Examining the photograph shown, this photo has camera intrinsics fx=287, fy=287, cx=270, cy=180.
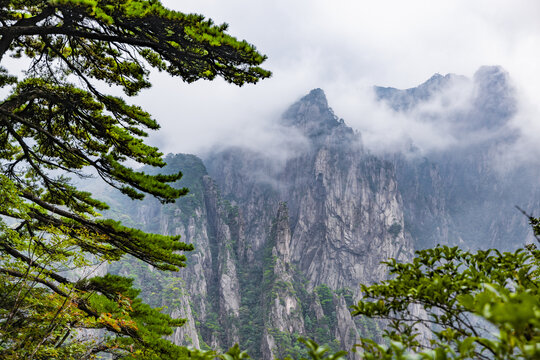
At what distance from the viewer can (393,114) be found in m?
173

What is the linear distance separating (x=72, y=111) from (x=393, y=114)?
18876 cm

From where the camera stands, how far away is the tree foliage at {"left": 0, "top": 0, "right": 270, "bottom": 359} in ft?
15.3

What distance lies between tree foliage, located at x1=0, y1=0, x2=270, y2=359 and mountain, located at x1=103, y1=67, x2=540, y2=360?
5991cm

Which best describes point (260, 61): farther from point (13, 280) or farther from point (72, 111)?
point (13, 280)

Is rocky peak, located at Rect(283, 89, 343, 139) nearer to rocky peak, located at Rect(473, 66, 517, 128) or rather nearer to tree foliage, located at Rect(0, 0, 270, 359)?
rocky peak, located at Rect(473, 66, 517, 128)

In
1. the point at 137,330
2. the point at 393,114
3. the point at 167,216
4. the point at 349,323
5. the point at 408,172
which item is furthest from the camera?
the point at 393,114

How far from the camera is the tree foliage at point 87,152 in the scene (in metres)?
4.66

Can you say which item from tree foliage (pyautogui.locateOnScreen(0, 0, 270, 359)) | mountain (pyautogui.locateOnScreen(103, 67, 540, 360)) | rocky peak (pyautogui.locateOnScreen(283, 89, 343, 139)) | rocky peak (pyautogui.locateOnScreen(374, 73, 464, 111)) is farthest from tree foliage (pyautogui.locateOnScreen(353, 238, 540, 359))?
rocky peak (pyautogui.locateOnScreen(374, 73, 464, 111))

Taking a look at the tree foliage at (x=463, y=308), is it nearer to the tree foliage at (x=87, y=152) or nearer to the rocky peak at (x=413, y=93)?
the tree foliage at (x=87, y=152)

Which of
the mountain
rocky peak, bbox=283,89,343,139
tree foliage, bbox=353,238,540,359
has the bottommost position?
tree foliage, bbox=353,238,540,359

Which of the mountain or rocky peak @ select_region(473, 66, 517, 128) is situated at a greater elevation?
rocky peak @ select_region(473, 66, 517, 128)

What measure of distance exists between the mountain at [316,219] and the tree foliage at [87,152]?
2359 inches

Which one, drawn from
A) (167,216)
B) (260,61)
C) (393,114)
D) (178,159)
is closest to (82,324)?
(260,61)

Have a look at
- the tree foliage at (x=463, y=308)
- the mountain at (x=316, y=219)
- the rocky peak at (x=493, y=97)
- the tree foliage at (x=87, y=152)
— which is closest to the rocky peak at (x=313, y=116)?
the mountain at (x=316, y=219)
